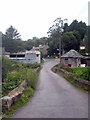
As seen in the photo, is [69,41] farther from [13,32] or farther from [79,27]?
[13,32]

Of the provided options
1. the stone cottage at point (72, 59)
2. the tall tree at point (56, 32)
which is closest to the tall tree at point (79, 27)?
the tall tree at point (56, 32)

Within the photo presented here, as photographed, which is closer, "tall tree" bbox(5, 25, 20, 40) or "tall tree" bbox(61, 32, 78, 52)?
"tall tree" bbox(61, 32, 78, 52)

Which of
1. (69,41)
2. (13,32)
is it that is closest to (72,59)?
(69,41)

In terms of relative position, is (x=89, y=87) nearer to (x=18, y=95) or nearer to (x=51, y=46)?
(x=18, y=95)

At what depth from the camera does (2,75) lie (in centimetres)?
1587

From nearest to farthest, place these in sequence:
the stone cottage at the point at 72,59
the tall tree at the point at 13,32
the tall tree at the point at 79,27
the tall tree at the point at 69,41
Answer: the stone cottage at the point at 72,59 < the tall tree at the point at 69,41 < the tall tree at the point at 79,27 < the tall tree at the point at 13,32

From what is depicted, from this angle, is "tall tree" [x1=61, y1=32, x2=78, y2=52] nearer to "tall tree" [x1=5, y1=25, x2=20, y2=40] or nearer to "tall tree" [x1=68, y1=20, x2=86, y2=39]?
"tall tree" [x1=68, y1=20, x2=86, y2=39]

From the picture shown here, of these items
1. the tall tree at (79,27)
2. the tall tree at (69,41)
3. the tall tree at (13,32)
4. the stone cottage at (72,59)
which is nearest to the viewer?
the stone cottage at (72,59)

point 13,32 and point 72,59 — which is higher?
point 13,32

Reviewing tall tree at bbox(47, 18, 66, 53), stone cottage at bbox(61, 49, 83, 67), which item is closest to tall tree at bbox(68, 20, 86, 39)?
tall tree at bbox(47, 18, 66, 53)

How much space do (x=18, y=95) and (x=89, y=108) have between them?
3.64 m

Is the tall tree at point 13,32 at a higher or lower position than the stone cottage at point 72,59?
higher

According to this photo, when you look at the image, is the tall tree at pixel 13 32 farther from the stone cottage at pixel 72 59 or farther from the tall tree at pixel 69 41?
the stone cottage at pixel 72 59

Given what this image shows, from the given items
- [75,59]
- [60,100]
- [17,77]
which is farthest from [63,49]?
[60,100]
